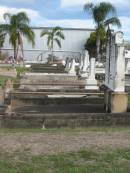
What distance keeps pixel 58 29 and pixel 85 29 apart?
17.1m

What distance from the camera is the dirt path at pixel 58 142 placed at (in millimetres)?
7348

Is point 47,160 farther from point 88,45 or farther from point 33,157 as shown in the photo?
point 88,45

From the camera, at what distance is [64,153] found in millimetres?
7051

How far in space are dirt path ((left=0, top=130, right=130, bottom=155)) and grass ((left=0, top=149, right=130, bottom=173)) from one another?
1.04 ft

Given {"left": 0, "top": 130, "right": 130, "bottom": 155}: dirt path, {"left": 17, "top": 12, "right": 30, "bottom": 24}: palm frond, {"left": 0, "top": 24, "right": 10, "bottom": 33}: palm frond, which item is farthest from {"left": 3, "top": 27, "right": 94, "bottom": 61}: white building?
{"left": 0, "top": 130, "right": 130, "bottom": 155}: dirt path

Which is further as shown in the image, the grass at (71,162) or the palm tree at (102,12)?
the palm tree at (102,12)

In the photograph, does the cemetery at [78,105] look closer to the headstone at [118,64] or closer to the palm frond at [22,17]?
the headstone at [118,64]

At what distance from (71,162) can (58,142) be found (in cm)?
133

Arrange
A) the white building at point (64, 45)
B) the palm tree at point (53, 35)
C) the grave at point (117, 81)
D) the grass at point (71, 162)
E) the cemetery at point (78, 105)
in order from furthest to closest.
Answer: the white building at point (64, 45) → the palm tree at point (53, 35) → the grave at point (117, 81) → the cemetery at point (78, 105) → the grass at point (71, 162)

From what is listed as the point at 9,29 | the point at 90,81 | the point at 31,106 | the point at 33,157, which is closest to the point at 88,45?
the point at 9,29

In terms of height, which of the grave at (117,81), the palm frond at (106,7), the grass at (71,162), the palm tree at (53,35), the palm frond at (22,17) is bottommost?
the grass at (71,162)

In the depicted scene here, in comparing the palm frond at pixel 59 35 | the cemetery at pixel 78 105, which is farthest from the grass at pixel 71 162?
the palm frond at pixel 59 35

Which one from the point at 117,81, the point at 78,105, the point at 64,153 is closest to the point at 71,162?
the point at 64,153

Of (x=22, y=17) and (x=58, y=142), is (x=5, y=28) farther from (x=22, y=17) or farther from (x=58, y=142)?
(x=58, y=142)
